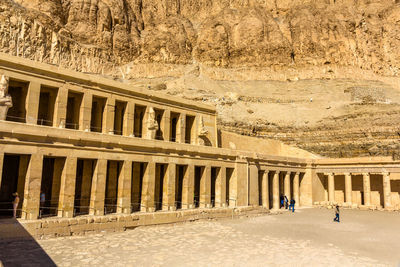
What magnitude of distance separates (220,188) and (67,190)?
10.6m

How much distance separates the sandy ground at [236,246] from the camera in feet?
37.3

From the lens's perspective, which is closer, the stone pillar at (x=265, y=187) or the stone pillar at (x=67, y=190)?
the stone pillar at (x=67, y=190)

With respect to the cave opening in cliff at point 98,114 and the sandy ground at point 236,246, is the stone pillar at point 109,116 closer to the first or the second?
the cave opening in cliff at point 98,114

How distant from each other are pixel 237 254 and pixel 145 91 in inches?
567

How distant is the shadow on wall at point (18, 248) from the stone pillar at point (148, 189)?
21.5 feet

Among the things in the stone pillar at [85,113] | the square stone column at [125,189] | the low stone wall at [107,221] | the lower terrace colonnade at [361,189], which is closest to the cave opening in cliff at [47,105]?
the stone pillar at [85,113]

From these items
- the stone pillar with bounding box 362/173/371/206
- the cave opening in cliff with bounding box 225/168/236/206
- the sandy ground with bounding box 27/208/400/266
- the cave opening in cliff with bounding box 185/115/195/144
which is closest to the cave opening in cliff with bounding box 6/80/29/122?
the sandy ground with bounding box 27/208/400/266

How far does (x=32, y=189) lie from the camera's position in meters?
14.9

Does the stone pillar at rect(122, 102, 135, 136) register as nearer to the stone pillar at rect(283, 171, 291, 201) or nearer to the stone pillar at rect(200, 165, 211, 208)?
the stone pillar at rect(200, 165, 211, 208)

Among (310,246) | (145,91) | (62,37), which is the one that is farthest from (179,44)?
(310,246)

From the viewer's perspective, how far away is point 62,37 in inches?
2621

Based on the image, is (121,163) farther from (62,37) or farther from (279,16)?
(279,16)

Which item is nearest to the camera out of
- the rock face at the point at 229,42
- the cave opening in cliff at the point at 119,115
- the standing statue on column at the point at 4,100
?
the standing statue on column at the point at 4,100

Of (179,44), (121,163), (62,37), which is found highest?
(179,44)
